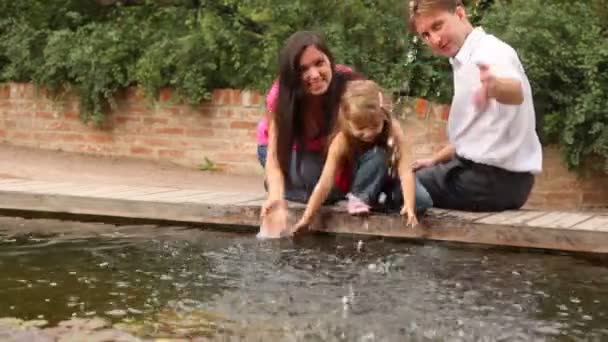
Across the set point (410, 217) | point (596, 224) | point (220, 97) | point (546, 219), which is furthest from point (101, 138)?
point (596, 224)

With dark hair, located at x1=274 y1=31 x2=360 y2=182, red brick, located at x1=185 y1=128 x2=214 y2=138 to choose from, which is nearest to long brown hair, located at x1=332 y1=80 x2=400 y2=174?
dark hair, located at x1=274 y1=31 x2=360 y2=182

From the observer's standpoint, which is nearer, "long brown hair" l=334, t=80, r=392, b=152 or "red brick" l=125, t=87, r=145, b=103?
"long brown hair" l=334, t=80, r=392, b=152

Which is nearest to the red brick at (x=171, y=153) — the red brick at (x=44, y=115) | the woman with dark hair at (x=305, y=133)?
the red brick at (x=44, y=115)

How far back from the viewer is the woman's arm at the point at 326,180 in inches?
177

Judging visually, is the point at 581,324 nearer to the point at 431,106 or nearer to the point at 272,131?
the point at 272,131

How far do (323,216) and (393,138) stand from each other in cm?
56

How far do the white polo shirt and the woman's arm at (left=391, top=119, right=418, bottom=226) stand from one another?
316mm

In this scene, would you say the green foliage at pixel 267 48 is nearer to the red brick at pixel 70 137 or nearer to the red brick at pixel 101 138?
the red brick at pixel 101 138

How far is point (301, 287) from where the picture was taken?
11.2 ft

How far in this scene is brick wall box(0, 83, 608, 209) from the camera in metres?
7.37

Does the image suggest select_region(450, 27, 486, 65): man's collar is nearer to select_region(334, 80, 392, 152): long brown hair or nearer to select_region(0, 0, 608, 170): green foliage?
select_region(334, 80, 392, 152): long brown hair

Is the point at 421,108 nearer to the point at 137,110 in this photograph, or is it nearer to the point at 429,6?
the point at 137,110

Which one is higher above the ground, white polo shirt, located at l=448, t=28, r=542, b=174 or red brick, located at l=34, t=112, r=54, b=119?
white polo shirt, located at l=448, t=28, r=542, b=174

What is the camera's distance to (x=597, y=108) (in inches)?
276
